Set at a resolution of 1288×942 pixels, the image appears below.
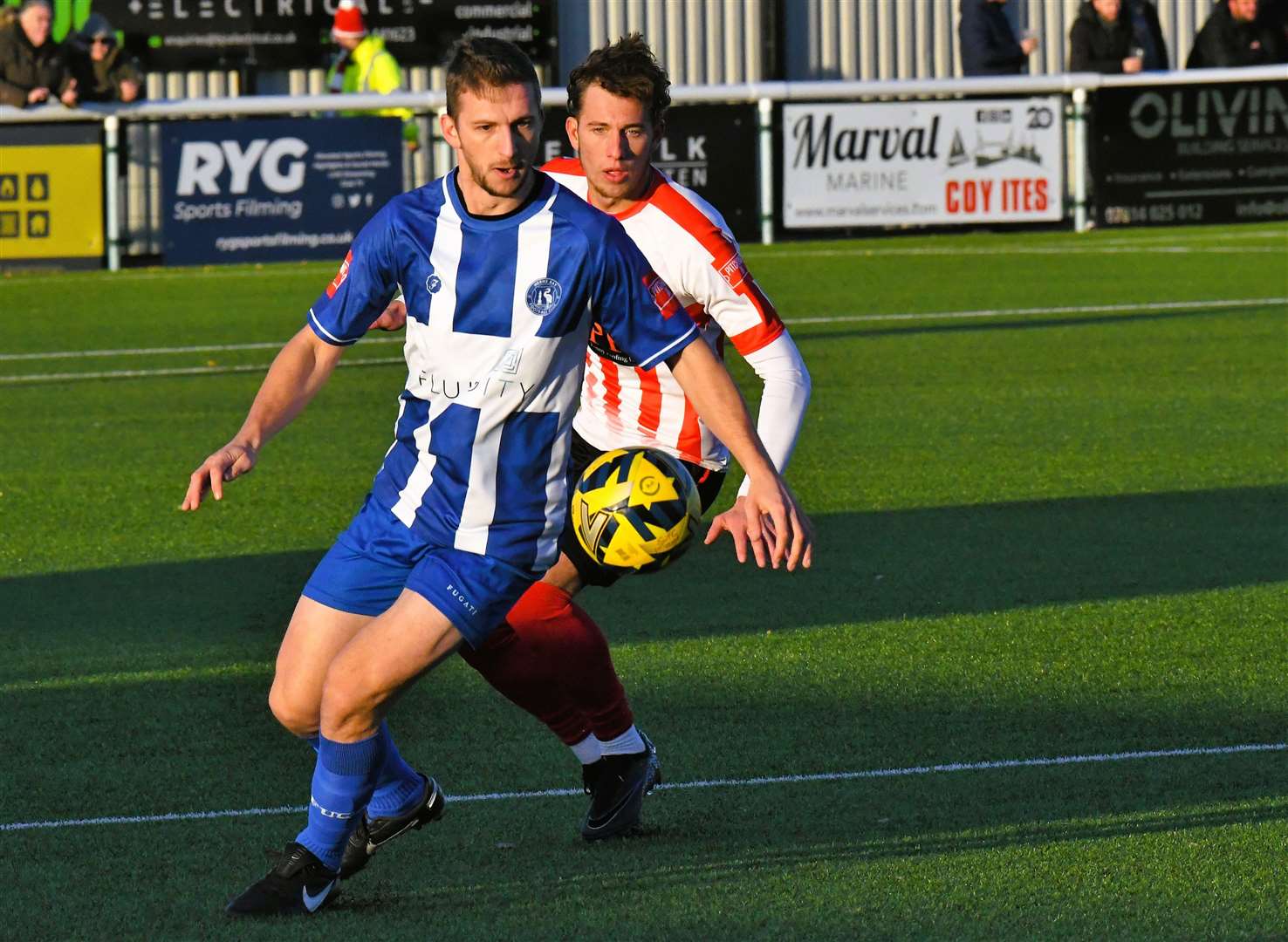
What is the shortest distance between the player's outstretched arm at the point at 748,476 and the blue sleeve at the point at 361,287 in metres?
0.60

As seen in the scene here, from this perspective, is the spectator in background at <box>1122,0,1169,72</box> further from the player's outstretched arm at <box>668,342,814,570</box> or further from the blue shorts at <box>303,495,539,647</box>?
the blue shorts at <box>303,495,539,647</box>

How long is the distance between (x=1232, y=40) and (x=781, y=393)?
19.5m

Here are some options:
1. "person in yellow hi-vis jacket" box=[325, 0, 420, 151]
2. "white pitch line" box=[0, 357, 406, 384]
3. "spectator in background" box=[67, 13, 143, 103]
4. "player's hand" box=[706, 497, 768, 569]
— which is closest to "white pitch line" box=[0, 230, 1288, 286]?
"spectator in background" box=[67, 13, 143, 103]

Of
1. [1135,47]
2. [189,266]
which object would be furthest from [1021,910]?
[1135,47]

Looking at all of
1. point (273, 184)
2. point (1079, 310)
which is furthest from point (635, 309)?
point (273, 184)

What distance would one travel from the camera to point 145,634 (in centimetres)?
758

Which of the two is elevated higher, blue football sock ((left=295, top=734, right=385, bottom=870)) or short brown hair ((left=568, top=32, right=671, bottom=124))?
short brown hair ((left=568, top=32, right=671, bottom=124))

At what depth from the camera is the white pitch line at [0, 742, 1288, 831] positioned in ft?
17.5

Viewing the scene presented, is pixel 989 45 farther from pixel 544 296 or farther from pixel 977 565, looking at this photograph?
pixel 544 296

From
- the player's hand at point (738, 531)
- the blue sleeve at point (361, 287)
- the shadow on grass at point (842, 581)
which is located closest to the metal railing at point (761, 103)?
the shadow on grass at point (842, 581)

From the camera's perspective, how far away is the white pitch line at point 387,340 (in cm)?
1437

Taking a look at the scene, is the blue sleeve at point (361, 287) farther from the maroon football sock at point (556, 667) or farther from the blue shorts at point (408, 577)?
the maroon football sock at point (556, 667)

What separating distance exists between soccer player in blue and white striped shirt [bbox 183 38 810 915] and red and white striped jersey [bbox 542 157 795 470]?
2.23 ft

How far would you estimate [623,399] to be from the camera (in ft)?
18.8
